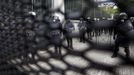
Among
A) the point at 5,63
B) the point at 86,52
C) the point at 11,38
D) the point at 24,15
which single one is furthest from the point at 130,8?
the point at 5,63

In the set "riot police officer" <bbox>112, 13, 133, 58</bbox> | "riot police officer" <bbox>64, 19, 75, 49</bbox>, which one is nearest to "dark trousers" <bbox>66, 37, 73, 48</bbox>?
"riot police officer" <bbox>64, 19, 75, 49</bbox>

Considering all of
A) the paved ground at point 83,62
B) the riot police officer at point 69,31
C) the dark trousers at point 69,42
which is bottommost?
the paved ground at point 83,62

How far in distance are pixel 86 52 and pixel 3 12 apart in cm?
62

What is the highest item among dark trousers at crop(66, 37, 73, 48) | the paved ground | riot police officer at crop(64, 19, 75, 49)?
riot police officer at crop(64, 19, 75, 49)

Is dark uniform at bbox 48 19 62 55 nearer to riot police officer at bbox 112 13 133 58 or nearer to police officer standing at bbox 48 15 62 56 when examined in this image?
police officer standing at bbox 48 15 62 56

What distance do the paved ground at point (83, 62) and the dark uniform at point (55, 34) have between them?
2cm

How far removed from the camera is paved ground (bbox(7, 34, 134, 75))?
1.82 feet

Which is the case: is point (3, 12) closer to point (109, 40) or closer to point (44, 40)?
point (44, 40)

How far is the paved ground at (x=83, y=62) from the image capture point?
554 millimetres

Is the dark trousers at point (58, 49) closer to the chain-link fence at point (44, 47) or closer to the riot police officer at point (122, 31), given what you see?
the chain-link fence at point (44, 47)

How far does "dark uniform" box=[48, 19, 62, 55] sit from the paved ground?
0.8 inches

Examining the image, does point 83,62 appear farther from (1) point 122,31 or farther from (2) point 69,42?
(1) point 122,31

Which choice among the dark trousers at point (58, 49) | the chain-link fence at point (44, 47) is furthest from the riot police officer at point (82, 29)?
the dark trousers at point (58, 49)

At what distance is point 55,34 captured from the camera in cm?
75
